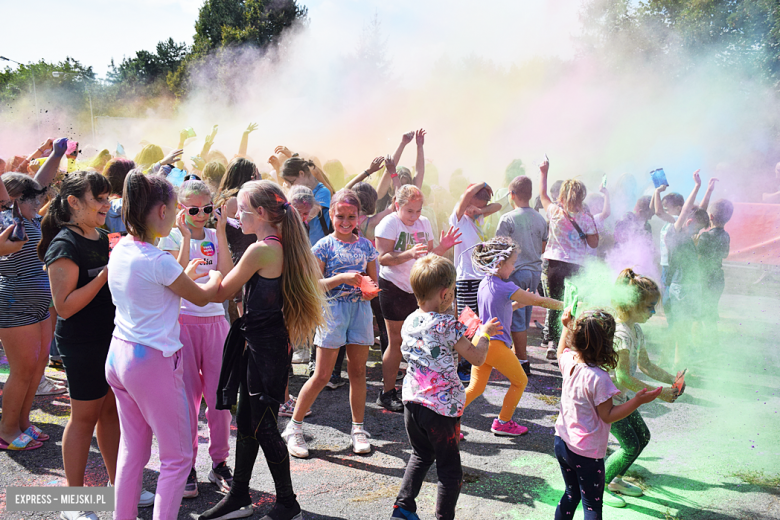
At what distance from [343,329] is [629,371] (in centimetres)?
182

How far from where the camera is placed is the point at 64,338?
2721 mm

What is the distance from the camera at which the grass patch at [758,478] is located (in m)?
3.35

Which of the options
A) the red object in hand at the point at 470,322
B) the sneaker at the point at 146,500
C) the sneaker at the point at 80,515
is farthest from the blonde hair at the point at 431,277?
the sneaker at the point at 80,515

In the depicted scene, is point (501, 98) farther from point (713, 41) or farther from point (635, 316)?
point (635, 316)

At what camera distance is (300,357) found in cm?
572

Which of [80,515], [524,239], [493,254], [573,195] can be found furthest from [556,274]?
[80,515]

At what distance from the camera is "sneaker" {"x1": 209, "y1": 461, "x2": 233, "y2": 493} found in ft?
10.6

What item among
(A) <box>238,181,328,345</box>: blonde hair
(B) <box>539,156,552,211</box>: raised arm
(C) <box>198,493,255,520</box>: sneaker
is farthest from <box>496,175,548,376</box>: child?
(C) <box>198,493,255,520</box>: sneaker

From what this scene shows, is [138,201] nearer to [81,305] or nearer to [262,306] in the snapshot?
[81,305]

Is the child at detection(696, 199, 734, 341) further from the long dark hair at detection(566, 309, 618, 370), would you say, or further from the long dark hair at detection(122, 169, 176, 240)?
the long dark hair at detection(122, 169, 176, 240)

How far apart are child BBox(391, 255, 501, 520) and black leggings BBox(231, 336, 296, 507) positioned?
2.09ft

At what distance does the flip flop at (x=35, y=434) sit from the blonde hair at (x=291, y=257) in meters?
2.22

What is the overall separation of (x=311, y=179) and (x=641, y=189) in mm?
13165

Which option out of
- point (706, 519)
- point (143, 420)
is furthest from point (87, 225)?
point (706, 519)
